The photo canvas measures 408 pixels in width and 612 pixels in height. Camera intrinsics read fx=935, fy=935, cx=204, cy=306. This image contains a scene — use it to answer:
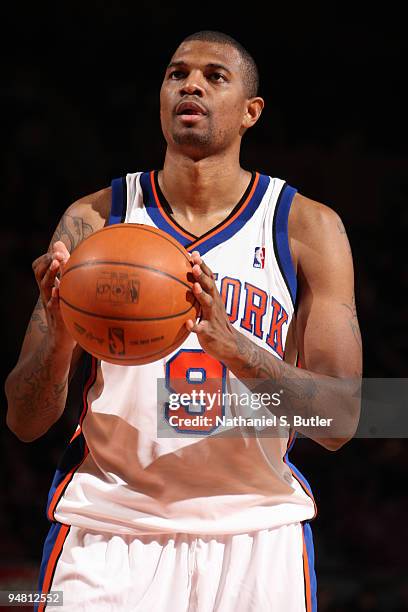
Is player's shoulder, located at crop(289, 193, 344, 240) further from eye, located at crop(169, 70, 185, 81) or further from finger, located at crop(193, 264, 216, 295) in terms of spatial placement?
finger, located at crop(193, 264, 216, 295)

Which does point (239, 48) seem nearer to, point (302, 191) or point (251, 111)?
point (251, 111)

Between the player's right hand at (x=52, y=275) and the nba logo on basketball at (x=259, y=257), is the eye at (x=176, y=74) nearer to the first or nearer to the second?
the nba logo on basketball at (x=259, y=257)

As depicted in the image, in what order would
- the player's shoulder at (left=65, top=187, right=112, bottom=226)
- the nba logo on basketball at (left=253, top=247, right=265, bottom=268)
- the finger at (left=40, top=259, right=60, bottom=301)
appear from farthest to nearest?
1. the player's shoulder at (left=65, top=187, right=112, bottom=226)
2. the nba logo on basketball at (left=253, top=247, right=265, bottom=268)
3. the finger at (left=40, top=259, right=60, bottom=301)

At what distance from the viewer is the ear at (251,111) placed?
3.31m

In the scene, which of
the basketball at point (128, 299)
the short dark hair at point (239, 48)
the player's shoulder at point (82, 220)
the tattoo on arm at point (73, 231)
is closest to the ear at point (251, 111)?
the short dark hair at point (239, 48)

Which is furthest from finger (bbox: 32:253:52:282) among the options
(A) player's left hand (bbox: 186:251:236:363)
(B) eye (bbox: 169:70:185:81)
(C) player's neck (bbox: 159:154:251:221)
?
(B) eye (bbox: 169:70:185:81)

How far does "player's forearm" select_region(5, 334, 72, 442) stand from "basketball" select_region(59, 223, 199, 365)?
1.01ft

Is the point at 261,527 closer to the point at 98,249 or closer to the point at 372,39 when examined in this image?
the point at 98,249

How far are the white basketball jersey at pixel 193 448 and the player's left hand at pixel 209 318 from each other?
417 millimetres

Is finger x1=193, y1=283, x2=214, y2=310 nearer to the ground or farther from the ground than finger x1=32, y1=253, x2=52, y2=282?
nearer to the ground

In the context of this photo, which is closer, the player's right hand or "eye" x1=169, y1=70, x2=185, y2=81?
the player's right hand

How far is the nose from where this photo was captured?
10.1 ft

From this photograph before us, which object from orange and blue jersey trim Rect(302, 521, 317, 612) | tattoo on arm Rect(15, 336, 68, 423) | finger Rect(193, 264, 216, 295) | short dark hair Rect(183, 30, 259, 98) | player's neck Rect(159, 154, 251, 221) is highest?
short dark hair Rect(183, 30, 259, 98)

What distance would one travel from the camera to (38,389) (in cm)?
286
